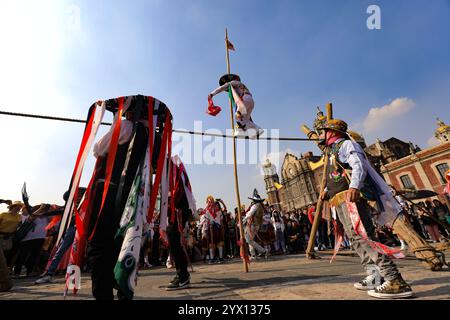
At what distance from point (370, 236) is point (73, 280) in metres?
3.16

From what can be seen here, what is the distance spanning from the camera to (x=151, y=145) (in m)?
2.63

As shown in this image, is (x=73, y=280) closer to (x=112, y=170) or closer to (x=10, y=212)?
(x=112, y=170)

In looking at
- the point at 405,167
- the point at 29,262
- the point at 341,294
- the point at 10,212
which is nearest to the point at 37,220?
the point at 10,212

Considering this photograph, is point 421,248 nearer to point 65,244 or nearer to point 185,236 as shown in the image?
point 185,236

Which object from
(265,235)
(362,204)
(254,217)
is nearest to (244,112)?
(362,204)

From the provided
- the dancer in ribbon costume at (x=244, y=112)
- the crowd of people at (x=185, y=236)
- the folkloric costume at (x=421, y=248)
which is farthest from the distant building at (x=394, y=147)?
the folkloric costume at (x=421, y=248)

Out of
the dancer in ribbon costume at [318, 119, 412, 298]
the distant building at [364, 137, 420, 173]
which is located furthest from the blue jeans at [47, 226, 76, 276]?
the distant building at [364, 137, 420, 173]

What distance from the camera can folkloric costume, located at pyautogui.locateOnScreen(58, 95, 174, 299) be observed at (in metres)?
2.07

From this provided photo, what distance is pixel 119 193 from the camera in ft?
7.56

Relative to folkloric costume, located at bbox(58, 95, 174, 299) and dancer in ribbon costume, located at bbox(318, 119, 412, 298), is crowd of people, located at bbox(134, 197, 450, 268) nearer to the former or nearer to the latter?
dancer in ribbon costume, located at bbox(318, 119, 412, 298)

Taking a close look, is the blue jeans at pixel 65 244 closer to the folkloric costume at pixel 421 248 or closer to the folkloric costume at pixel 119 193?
the folkloric costume at pixel 119 193

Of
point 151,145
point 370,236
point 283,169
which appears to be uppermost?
point 283,169

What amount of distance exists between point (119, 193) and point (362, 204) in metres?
2.86

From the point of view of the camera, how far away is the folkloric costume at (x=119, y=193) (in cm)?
207
